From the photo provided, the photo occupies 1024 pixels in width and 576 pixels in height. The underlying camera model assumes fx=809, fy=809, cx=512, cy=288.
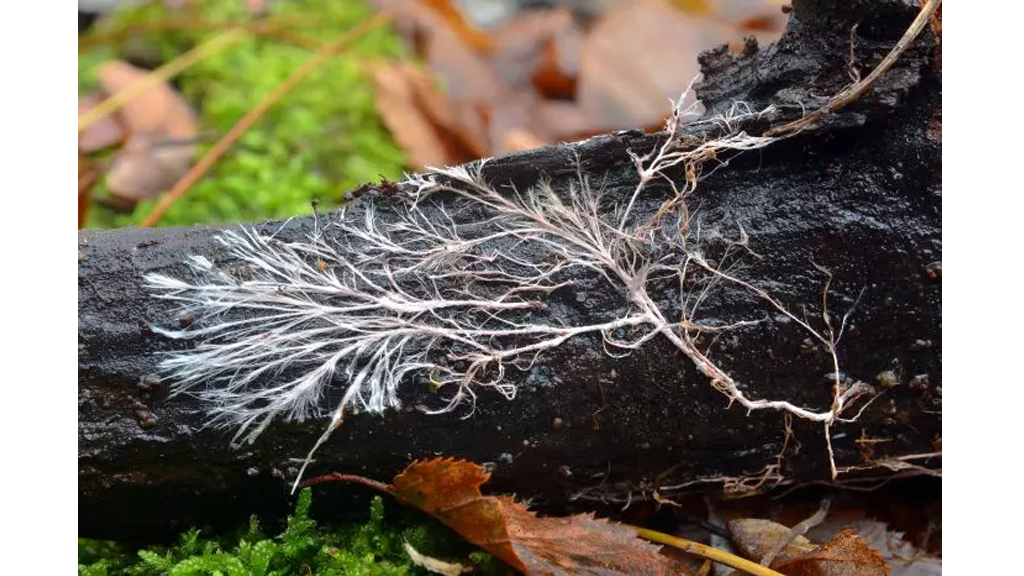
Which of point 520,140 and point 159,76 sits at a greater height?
point 159,76

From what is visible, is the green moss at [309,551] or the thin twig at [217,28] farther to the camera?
the thin twig at [217,28]

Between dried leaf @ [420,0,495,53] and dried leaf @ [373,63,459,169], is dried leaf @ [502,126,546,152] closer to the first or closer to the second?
dried leaf @ [373,63,459,169]

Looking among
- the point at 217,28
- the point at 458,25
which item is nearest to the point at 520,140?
the point at 458,25

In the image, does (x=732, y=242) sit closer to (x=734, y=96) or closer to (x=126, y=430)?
(x=734, y=96)

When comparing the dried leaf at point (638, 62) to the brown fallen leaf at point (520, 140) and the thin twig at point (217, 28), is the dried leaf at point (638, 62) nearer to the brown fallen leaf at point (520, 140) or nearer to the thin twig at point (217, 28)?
the brown fallen leaf at point (520, 140)

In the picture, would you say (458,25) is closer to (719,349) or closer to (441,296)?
(441,296)

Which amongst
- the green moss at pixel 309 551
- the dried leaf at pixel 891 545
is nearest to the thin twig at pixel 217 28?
the green moss at pixel 309 551
